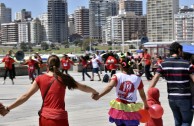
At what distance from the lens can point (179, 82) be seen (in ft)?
21.4

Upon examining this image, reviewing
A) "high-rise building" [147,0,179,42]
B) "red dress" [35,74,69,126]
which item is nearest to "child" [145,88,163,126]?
"red dress" [35,74,69,126]

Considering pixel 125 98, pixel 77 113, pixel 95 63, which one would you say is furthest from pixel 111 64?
pixel 125 98

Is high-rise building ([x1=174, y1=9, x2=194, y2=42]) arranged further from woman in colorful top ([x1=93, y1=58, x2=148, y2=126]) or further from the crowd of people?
woman in colorful top ([x1=93, y1=58, x2=148, y2=126])

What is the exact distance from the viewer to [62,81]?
17.2 feet

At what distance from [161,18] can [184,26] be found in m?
22.2

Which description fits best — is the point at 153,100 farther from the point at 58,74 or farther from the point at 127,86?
the point at 58,74

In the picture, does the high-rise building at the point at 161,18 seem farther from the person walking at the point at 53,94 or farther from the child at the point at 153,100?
the person walking at the point at 53,94

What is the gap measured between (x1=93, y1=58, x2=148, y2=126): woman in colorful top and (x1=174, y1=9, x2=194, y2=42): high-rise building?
156 m

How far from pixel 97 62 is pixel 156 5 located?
159732mm

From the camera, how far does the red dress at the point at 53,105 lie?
5.18 m

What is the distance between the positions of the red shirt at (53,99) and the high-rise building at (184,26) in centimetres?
15753

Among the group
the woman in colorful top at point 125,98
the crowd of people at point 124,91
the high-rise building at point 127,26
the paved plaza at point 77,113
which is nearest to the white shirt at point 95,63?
the paved plaza at point 77,113

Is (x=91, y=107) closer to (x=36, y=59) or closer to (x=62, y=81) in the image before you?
(x=62, y=81)

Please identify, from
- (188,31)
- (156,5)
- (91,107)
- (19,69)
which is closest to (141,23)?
(156,5)
